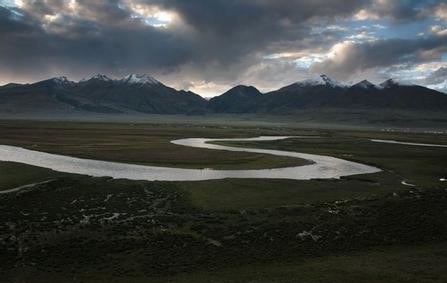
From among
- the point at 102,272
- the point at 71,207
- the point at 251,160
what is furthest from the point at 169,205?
the point at 251,160

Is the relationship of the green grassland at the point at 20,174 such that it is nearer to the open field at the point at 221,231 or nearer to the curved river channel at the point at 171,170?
the open field at the point at 221,231

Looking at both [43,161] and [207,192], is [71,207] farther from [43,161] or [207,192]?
[43,161]

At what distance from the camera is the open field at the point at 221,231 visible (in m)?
28.0

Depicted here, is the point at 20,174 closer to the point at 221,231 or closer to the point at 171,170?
the point at 171,170

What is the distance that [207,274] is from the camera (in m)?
27.8

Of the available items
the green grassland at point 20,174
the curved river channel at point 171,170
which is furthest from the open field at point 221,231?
the curved river channel at point 171,170

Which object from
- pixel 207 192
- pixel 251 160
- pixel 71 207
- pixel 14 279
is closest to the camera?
pixel 14 279

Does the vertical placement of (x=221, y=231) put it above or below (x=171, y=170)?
below

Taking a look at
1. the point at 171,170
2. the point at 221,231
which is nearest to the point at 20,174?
the point at 171,170

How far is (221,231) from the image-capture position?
117 feet

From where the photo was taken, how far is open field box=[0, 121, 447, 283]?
2803 centimetres

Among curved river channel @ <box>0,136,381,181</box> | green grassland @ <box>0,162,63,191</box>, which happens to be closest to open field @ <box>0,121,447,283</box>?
green grassland @ <box>0,162,63,191</box>

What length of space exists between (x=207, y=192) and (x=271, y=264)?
21.6 meters

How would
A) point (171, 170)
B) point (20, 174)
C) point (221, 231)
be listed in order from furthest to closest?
point (171, 170) < point (20, 174) < point (221, 231)
